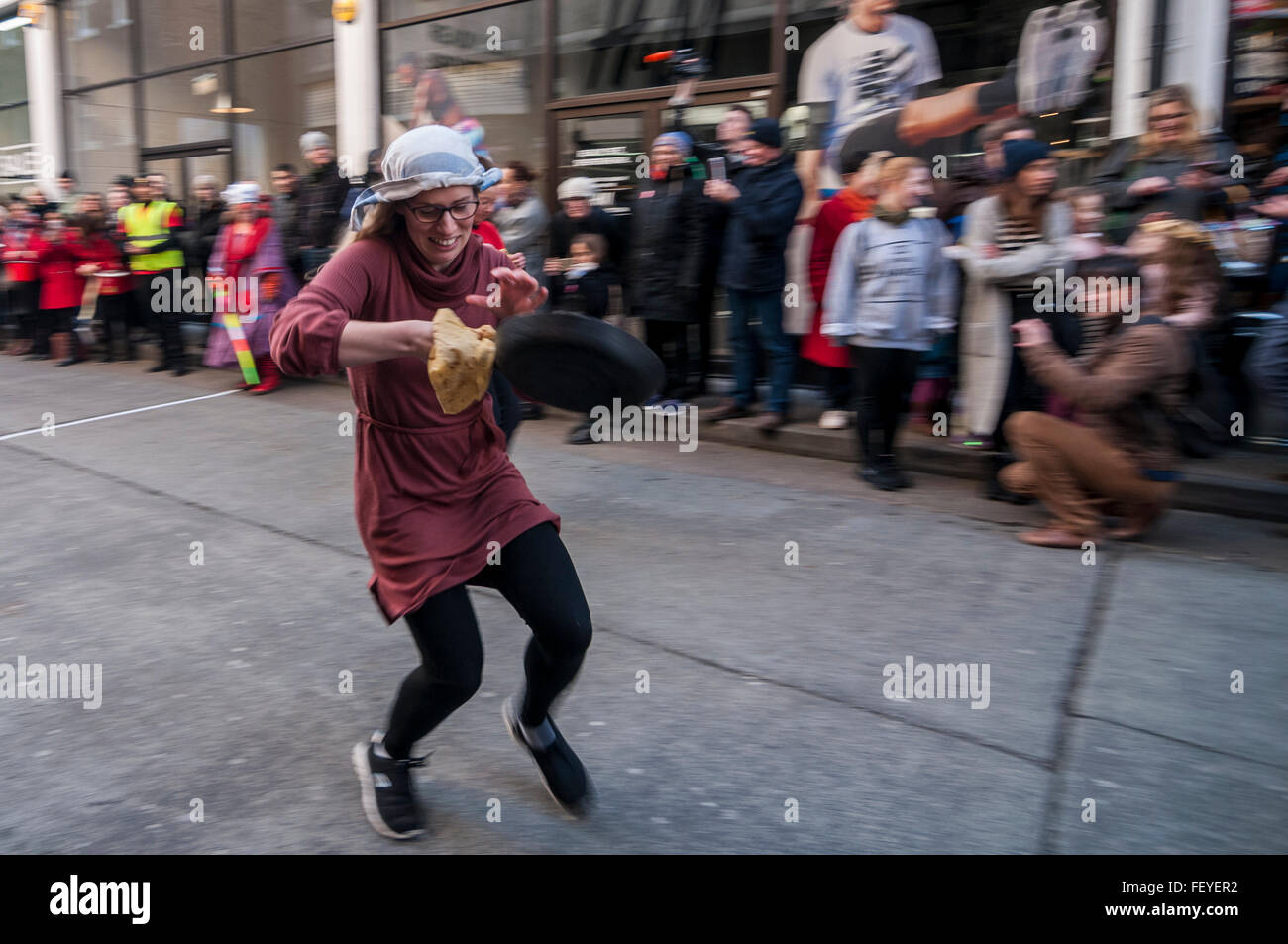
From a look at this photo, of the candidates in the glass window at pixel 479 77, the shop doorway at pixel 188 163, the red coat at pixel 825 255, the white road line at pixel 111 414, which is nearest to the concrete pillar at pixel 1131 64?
the red coat at pixel 825 255

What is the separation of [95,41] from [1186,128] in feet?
51.4

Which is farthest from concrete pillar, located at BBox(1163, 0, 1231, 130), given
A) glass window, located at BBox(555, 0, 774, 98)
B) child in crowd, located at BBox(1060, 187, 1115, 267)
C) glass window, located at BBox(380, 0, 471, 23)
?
glass window, located at BBox(380, 0, 471, 23)

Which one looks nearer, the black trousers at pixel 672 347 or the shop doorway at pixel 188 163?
the black trousers at pixel 672 347

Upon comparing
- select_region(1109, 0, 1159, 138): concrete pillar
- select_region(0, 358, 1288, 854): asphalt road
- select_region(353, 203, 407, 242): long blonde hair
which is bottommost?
select_region(0, 358, 1288, 854): asphalt road

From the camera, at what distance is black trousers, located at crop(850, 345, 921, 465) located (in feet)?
20.3

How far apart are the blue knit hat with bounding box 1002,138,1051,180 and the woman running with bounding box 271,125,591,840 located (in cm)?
409

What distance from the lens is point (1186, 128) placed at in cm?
611

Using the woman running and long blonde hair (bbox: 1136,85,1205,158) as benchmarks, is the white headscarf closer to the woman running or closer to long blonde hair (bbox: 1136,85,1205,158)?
the woman running

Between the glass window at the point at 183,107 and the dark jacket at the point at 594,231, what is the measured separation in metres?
7.70

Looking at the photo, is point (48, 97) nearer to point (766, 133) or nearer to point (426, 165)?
point (766, 133)

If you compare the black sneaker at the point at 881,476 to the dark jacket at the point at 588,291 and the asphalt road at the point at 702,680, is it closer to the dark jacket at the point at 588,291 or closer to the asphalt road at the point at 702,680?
the asphalt road at the point at 702,680

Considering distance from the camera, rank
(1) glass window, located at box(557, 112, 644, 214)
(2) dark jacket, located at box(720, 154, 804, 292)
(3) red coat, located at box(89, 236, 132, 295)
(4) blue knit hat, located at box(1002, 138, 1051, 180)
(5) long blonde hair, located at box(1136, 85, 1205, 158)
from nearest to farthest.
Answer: (4) blue knit hat, located at box(1002, 138, 1051, 180) → (5) long blonde hair, located at box(1136, 85, 1205, 158) → (2) dark jacket, located at box(720, 154, 804, 292) → (1) glass window, located at box(557, 112, 644, 214) → (3) red coat, located at box(89, 236, 132, 295)

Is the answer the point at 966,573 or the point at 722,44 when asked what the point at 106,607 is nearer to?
the point at 966,573

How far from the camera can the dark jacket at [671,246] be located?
24.5ft
